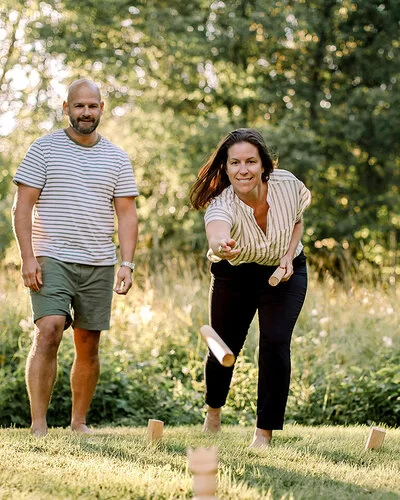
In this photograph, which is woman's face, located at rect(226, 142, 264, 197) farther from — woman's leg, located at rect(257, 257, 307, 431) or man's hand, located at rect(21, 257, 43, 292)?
man's hand, located at rect(21, 257, 43, 292)

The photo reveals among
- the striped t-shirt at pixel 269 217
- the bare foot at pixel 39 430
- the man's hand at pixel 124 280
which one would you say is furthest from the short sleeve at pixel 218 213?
the bare foot at pixel 39 430

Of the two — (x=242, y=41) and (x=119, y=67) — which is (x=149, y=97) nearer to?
(x=119, y=67)

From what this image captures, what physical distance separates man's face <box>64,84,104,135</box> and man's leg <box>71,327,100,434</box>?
116cm

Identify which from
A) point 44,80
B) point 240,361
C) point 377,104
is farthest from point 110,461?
point 44,80

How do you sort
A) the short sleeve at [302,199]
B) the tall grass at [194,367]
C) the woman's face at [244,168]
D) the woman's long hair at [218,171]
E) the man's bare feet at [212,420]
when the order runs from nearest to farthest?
the woman's face at [244,168]
the woman's long hair at [218,171]
the short sleeve at [302,199]
the man's bare feet at [212,420]
the tall grass at [194,367]

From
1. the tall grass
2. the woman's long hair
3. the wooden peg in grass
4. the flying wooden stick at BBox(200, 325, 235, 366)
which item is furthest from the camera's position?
the tall grass

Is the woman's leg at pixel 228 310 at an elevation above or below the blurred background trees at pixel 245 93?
below

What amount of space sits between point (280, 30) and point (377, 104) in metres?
2.28

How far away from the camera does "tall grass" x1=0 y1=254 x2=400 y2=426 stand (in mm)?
5832

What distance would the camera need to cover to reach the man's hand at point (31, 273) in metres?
4.22

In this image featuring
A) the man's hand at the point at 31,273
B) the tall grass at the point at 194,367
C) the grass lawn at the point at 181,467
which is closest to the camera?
the grass lawn at the point at 181,467

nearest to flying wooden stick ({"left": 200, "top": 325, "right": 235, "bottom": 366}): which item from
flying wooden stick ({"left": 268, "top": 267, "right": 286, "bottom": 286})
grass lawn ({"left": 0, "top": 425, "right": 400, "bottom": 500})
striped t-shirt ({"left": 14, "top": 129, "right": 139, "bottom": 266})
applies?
grass lawn ({"left": 0, "top": 425, "right": 400, "bottom": 500})

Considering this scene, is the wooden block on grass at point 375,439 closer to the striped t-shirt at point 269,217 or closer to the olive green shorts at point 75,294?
the striped t-shirt at point 269,217

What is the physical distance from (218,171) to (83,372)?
1.47m
